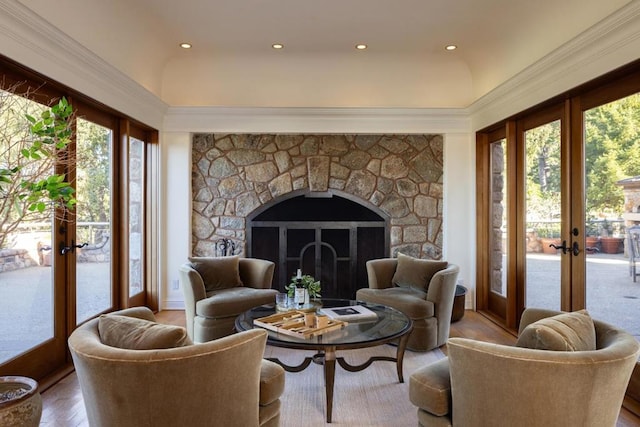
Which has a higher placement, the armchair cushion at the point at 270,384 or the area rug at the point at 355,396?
the armchair cushion at the point at 270,384

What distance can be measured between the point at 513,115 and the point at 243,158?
310 cm

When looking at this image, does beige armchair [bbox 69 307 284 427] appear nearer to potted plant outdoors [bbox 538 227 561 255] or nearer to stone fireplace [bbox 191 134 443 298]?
potted plant outdoors [bbox 538 227 561 255]

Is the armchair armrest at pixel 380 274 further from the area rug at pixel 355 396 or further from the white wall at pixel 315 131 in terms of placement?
the white wall at pixel 315 131

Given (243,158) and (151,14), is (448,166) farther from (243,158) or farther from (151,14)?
(151,14)

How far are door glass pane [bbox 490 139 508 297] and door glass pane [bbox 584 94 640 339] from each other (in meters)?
1.34

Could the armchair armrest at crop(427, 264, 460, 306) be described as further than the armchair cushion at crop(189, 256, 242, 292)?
No

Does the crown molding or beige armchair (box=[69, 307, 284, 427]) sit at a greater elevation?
the crown molding

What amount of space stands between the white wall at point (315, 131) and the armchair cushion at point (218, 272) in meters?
1.11

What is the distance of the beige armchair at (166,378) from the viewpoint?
1599 mm

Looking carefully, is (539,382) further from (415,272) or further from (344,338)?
(415,272)

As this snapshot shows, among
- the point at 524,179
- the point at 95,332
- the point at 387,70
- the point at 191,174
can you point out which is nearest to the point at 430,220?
the point at 524,179

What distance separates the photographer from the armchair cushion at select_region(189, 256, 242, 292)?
4.14 metres

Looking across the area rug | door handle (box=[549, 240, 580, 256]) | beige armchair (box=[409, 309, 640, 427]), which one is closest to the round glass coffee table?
the area rug

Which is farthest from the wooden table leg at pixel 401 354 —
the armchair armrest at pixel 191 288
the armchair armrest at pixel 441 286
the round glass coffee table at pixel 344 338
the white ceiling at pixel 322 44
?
the white ceiling at pixel 322 44
